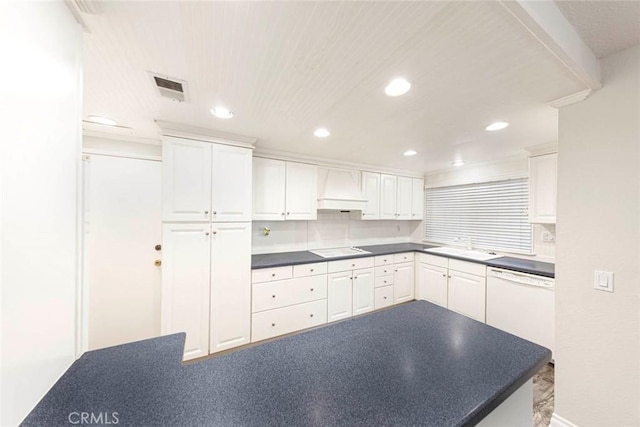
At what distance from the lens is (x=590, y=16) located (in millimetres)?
970

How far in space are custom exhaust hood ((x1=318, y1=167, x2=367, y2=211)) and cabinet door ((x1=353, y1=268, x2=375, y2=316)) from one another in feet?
3.03

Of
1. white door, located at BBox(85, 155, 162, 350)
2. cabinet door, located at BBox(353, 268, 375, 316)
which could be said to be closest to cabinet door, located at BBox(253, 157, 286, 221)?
white door, located at BBox(85, 155, 162, 350)

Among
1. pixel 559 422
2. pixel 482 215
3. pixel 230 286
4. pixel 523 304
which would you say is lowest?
pixel 559 422

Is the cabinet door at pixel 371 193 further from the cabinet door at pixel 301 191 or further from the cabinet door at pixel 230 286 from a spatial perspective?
the cabinet door at pixel 230 286

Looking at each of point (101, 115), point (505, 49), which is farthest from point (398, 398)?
point (101, 115)

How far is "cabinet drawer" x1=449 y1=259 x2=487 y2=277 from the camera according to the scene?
104 inches

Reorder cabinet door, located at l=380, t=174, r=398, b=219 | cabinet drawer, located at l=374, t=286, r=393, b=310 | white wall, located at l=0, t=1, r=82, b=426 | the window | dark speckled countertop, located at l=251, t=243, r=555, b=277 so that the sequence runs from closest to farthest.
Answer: white wall, located at l=0, t=1, r=82, b=426 → dark speckled countertop, located at l=251, t=243, r=555, b=277 → the window → cabinet drawer, located at l=374, t=286, r=393, b=310 → cabinet door, located at l=380, t=174, r=398, b=219

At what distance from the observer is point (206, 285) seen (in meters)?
2.08

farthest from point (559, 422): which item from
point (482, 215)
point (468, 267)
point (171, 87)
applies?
point (171, 87)

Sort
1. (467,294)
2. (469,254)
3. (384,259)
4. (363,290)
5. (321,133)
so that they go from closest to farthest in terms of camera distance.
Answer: (321,133) < (467,294) < (363,290) < (469,254) < (384,259)

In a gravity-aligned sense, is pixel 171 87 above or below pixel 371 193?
above

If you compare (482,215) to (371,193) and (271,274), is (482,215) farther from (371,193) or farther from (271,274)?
(271,274)

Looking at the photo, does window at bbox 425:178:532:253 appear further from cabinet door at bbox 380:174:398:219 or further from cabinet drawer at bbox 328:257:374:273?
cabinet drawer at bbox 328:257:374:273

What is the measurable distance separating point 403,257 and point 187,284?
9.38 ft
